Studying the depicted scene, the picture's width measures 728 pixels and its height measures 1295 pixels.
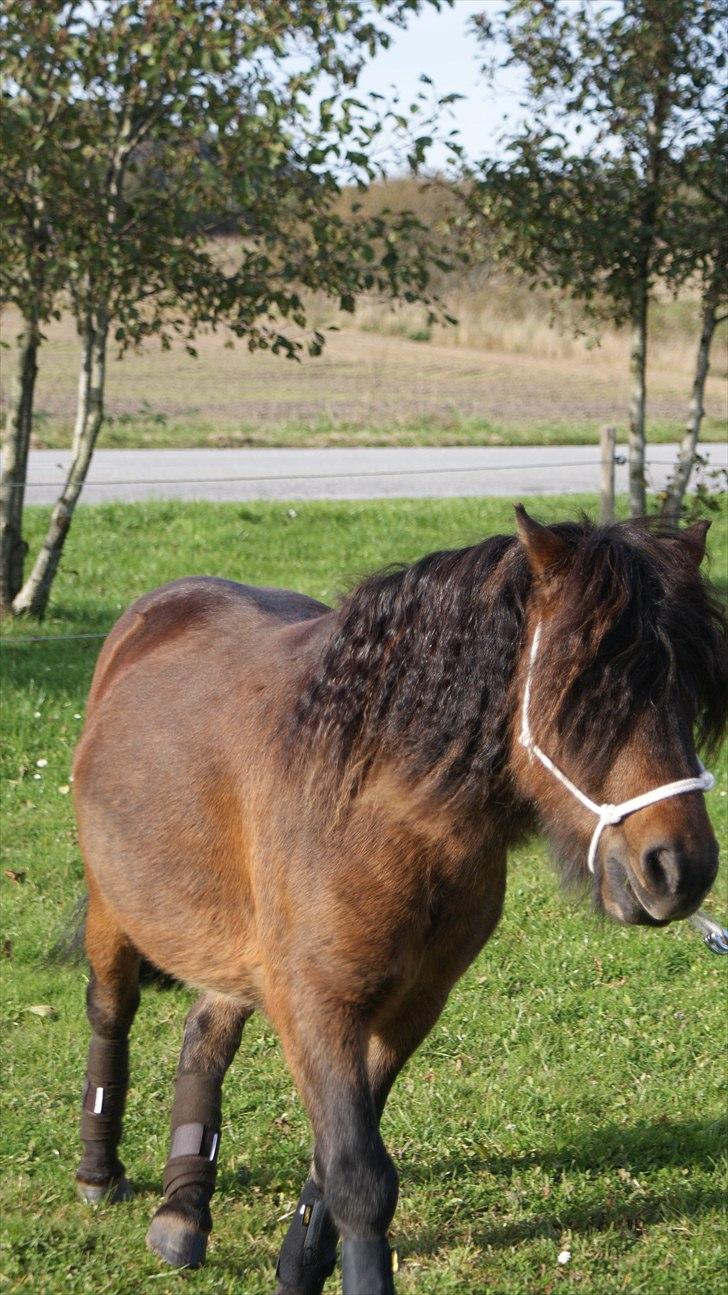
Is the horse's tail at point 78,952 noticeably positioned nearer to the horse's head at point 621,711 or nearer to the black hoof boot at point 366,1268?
the black hoof boot at point 366,1268

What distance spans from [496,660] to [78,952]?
225 centimetres

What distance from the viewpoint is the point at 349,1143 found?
2.65 m

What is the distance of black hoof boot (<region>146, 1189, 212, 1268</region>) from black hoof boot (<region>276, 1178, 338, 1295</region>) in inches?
14.5

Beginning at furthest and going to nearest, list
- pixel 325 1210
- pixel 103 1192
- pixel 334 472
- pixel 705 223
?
pixel 334 472 < pixel 705 223 < pixel 103 1192 < pixel 325 1210

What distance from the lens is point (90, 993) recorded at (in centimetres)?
394

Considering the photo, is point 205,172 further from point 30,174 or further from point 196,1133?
point 196,1133

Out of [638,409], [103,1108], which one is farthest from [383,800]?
[638,409]

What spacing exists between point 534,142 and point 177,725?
328 inches

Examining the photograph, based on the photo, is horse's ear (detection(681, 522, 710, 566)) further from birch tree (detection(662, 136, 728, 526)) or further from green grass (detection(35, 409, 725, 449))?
green grass (detection(35, 409, 725, 449))

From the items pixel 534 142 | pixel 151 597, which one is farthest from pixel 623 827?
pixel 534 142

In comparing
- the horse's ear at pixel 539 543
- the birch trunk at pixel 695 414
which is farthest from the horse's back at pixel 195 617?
the birch trunk at pixel 695 414

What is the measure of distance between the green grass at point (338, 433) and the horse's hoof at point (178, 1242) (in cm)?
1624

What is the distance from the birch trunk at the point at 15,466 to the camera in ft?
29.9

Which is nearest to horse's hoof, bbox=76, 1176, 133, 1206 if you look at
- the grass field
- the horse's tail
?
the horse's tail
